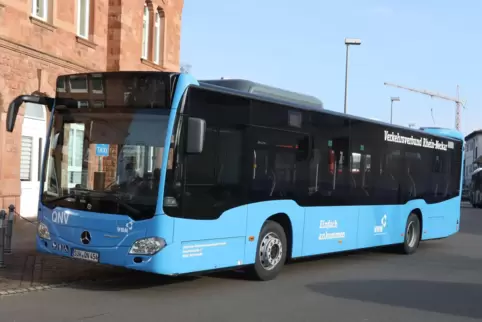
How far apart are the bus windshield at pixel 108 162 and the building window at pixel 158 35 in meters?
15.7

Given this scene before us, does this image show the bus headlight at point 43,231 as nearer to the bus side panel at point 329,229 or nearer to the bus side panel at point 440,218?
the bus side panel at point 329,229

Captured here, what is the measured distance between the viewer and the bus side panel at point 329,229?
10.7 meters

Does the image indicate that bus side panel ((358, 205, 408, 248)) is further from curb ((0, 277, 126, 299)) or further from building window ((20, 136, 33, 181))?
building window ((20, 136, 33, 181))

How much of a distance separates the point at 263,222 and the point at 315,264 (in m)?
3.07

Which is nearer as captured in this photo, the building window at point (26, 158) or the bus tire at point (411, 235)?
the bus tire at point (411, 235)

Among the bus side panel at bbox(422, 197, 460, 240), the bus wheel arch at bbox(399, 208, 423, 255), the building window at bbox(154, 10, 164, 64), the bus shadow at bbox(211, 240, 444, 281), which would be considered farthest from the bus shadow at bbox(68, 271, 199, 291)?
the building window at bbox(154, 10, 164, 64)

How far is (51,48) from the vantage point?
57.2ft

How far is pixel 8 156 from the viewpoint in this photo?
16.0 metres

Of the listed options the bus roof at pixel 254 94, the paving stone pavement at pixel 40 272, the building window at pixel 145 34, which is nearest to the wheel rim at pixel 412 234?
the bus roof at pixel 254 94

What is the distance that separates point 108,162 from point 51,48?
1039 centimetres

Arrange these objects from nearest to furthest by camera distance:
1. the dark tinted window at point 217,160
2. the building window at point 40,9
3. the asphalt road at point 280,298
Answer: the asphalt road at point 280,298
the dark tinted window at point 217,160
the building window at point 40,9

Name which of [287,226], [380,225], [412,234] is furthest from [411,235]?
[287,226]

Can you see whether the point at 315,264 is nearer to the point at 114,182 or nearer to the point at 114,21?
the point at 114,182

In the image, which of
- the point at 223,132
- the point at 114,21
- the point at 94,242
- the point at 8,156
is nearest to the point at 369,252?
the point at 223,132
